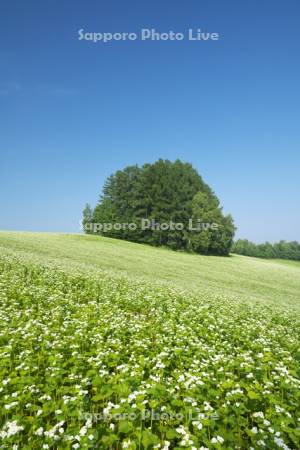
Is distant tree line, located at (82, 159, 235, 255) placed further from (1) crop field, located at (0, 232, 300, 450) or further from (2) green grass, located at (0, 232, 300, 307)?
(1) crop field, located at (0, 232, 300, 450)

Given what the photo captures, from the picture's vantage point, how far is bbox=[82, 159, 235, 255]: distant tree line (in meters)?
72.8

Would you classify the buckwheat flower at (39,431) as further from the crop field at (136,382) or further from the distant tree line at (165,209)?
the distant tree line at (165,209)

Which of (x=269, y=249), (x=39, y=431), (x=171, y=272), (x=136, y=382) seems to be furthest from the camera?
(x=269, y=249)

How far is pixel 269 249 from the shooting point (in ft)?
492

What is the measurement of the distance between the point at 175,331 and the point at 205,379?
12.7 ft

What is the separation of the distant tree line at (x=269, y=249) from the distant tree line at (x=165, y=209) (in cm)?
7403

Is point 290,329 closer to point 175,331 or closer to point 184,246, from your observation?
point 175,331

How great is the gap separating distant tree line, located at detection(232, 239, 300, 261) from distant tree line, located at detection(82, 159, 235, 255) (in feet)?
243

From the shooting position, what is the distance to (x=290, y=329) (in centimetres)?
1300

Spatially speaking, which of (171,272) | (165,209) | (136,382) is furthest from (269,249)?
(136,382)

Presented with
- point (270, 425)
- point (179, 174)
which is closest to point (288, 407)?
point (270, 425)

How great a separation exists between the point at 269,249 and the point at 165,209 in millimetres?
95773

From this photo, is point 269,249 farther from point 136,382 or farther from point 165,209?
point 136,382

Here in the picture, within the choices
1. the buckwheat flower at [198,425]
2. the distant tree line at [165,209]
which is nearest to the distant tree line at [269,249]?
the distant tree line at [165,209]
